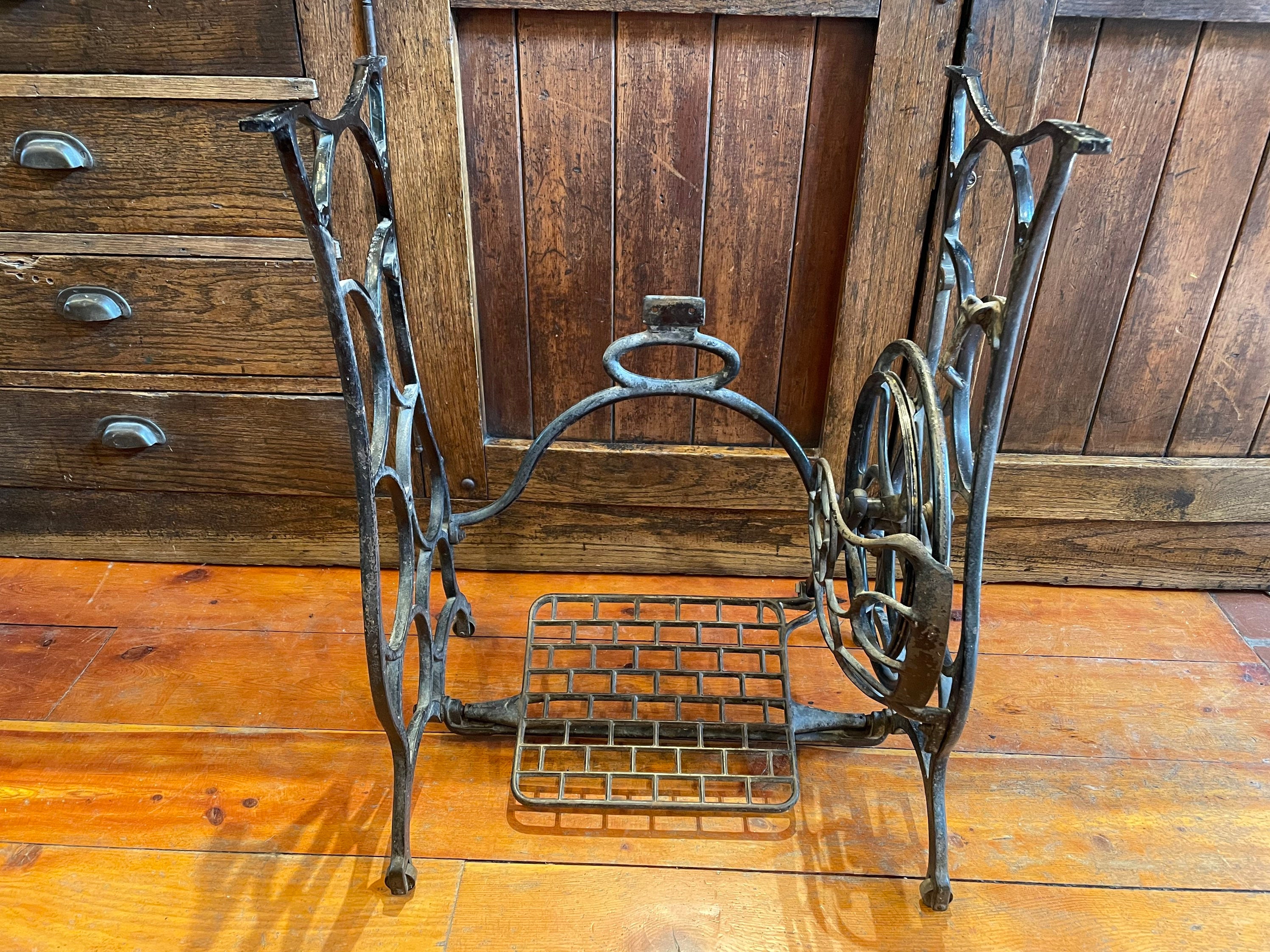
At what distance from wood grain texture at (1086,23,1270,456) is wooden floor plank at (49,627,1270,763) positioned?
1.17 feet

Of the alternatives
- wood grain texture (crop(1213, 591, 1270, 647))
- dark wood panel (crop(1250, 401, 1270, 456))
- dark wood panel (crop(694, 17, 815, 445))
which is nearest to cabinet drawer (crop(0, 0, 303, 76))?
dark wood panel (crop(694, 17, 815, 445))

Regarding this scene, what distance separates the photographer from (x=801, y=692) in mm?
1292

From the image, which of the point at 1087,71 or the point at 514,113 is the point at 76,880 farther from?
the point at 1087,71

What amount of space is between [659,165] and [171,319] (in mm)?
733

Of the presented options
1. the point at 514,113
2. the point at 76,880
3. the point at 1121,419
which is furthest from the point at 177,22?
the point at 1121,419

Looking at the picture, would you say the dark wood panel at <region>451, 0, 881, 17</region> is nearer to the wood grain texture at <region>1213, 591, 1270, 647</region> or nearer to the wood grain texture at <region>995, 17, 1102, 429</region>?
the wood grain texture at <region>995, 17, 1102, 429</region>

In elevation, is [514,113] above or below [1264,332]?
above

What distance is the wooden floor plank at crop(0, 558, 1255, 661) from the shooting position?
4.56 ft

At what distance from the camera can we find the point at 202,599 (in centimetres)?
145

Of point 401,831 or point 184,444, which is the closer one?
point 401,831

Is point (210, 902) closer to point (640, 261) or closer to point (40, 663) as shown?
point (40, 663)

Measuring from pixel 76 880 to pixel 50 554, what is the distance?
28.2 inches

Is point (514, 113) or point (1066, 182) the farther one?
point (514, 113)

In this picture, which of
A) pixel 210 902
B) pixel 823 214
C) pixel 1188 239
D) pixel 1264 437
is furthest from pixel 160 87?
pixel 1264 437
